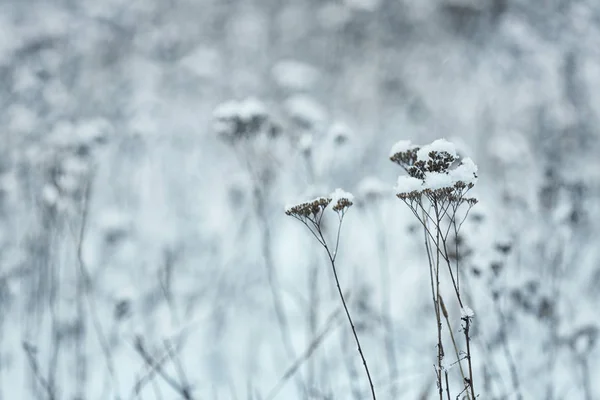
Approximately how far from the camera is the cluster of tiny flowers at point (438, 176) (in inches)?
42.3

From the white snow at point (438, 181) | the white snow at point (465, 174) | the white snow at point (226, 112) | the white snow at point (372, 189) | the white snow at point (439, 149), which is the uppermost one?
the white snow at point (226, 112)

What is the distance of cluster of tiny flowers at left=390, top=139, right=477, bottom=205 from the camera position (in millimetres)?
1073

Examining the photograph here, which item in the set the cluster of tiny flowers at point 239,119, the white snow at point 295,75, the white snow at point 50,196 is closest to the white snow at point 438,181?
the cluster of tiny flowers at point 239,119

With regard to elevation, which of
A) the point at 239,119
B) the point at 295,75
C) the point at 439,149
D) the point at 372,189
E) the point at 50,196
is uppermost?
the point at 295,75

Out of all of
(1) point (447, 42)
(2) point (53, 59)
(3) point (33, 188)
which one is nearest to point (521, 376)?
(3) point (33, 188)

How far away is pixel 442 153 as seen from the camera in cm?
115

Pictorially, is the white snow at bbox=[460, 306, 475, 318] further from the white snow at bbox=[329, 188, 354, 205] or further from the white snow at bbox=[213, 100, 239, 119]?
the white snow at bbox=[213, 100, 239, 119]

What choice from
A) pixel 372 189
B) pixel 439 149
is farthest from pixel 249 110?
pixel 439 149

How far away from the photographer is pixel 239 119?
2430mm

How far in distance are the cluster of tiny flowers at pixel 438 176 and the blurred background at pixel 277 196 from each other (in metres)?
0.73

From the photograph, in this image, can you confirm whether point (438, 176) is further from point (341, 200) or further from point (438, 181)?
point (341, 200)

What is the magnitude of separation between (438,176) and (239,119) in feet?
5.23

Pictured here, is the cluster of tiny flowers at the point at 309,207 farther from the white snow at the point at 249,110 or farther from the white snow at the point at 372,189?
the white snow at the point at 372,189

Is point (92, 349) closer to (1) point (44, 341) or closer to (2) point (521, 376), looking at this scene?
(1) point (44, 341)
